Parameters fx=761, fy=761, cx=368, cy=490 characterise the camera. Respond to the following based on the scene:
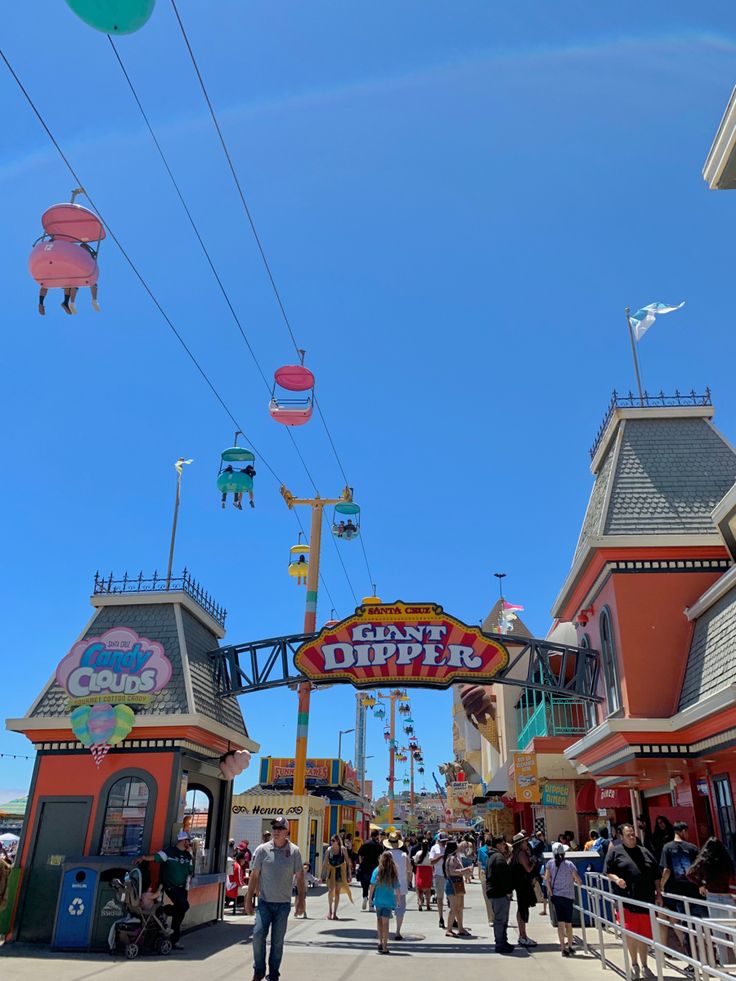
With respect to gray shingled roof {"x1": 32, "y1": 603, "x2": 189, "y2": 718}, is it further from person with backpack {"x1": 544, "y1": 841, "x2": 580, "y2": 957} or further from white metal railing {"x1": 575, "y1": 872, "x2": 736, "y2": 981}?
white metal railing {"x1": 575, "y1": 872, "x2": 736, "y2": 981}

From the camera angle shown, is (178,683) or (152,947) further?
(178,683)

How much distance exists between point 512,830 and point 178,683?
24.2 m

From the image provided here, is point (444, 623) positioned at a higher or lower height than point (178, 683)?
higher

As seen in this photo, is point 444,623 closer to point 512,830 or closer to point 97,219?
point 97,219

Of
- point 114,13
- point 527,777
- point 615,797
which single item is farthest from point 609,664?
point 114,13

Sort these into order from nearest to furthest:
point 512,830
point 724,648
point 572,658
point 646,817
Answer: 1. point 724,648
2. point 646,817
3. point 572,658
4. point 512,830

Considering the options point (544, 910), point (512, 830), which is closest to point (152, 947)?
point (544, 910)

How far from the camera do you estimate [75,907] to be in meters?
12.0

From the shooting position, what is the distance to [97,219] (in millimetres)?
8664

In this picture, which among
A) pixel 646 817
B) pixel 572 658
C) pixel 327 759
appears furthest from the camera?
pixel 327 759

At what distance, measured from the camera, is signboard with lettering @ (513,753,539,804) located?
19906 mm

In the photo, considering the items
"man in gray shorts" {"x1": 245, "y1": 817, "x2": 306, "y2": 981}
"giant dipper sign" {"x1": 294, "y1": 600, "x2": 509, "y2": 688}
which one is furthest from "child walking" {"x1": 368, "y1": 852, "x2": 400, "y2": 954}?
"man in gray shorts" {"x1": 245, "y1": 817, "x2": 306, "y2": 981}

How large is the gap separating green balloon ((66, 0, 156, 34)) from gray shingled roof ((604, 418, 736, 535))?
438 inches

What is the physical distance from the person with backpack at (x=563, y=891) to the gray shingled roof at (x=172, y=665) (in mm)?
6621
